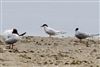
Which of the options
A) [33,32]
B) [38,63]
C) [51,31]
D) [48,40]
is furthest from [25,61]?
[33,32]

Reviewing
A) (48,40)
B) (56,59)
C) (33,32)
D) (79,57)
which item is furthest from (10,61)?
(33,32)

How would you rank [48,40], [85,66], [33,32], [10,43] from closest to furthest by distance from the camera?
[85,66] → [10,43] → [48,40] → [33,32]

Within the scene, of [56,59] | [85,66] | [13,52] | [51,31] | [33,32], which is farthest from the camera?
[33,32]

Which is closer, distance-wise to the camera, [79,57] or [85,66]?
[85,66]

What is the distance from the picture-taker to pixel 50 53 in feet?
43.7

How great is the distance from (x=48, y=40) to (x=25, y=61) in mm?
4982

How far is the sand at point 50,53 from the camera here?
38.2ft

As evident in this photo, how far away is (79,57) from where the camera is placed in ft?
42.4

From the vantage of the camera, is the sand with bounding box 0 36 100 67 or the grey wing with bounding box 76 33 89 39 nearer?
the sand with bounding box 0 36 100 67

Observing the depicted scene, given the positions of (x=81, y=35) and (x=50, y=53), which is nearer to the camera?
(x=50, y=53)

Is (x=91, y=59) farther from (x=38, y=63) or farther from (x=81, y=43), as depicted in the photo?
(x=81, y=43)

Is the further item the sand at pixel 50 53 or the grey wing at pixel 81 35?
the grey wing at pixel 81 35

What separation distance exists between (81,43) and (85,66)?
5.44 metres

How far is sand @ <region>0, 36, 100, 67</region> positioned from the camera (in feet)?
38.2
